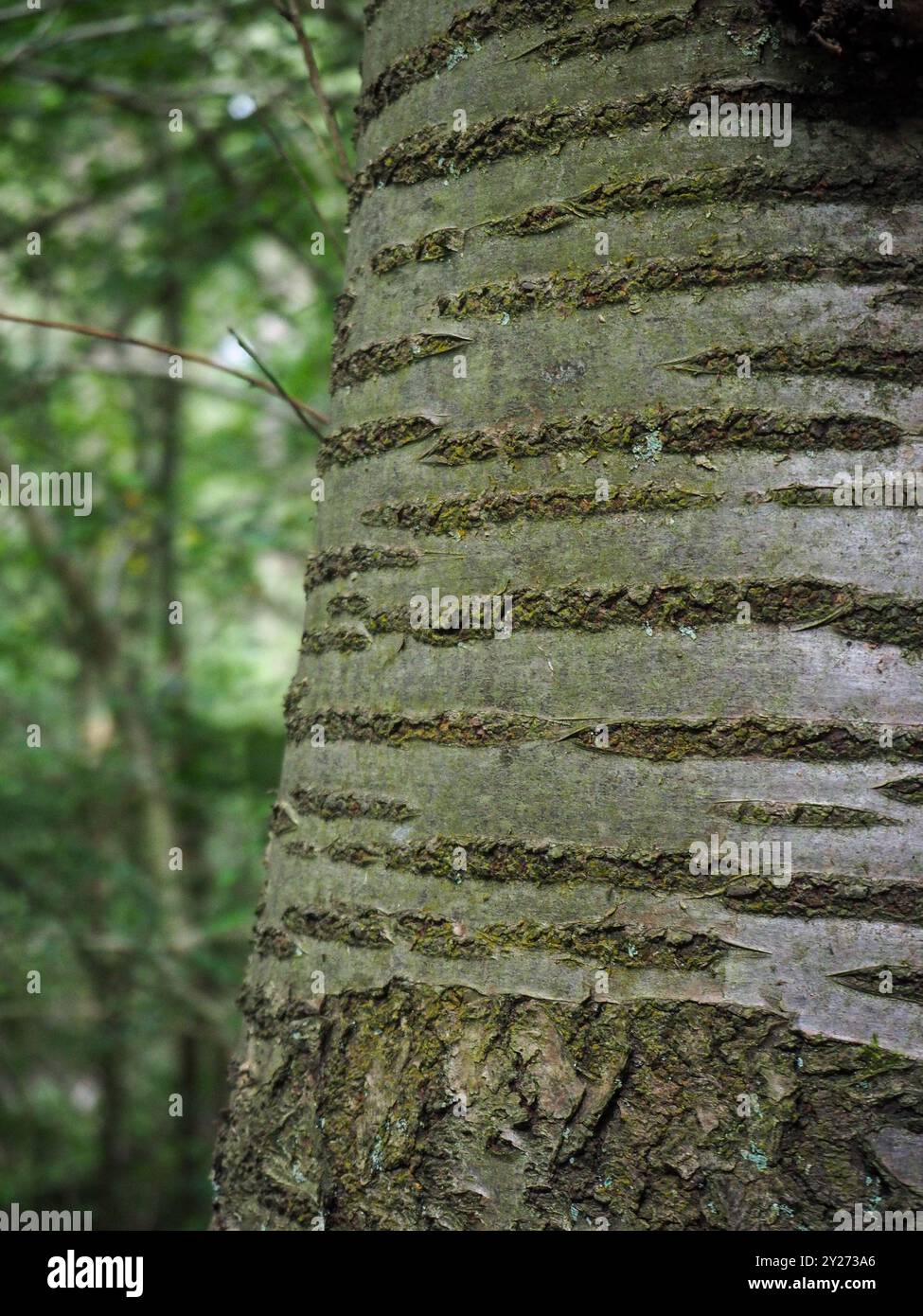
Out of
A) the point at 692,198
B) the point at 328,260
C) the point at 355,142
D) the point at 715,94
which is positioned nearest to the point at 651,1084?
the point at 692,198

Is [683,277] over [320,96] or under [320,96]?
under

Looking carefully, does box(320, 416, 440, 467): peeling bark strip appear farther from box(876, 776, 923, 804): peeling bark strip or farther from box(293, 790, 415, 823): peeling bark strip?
box(876, 776, 923, 804): peeling bark strip

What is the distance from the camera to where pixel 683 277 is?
42.5 inches

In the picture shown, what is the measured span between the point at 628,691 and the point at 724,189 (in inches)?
20.5

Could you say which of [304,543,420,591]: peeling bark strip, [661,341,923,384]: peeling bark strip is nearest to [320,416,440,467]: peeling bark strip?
[304,543,420,591]: peeling bark strip

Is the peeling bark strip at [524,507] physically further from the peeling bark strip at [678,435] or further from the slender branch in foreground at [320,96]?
the slender branch in foreground at [320,96]

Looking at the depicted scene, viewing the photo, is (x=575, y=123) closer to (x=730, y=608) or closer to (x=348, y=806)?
(x=730, y=608)

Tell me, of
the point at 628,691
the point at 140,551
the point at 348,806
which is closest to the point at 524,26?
the point at 628,691

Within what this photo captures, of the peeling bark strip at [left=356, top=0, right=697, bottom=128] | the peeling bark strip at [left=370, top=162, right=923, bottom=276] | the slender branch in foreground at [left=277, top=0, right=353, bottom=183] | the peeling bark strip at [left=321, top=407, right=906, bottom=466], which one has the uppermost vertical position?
the slender branch in foreground at [left=277, top=0, right=353, bottom=183]

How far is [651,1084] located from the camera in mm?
982

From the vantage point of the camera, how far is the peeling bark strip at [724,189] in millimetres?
1073

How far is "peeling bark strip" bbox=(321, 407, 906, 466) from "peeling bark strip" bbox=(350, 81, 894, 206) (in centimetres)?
32

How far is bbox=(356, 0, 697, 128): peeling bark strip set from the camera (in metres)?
1.12
